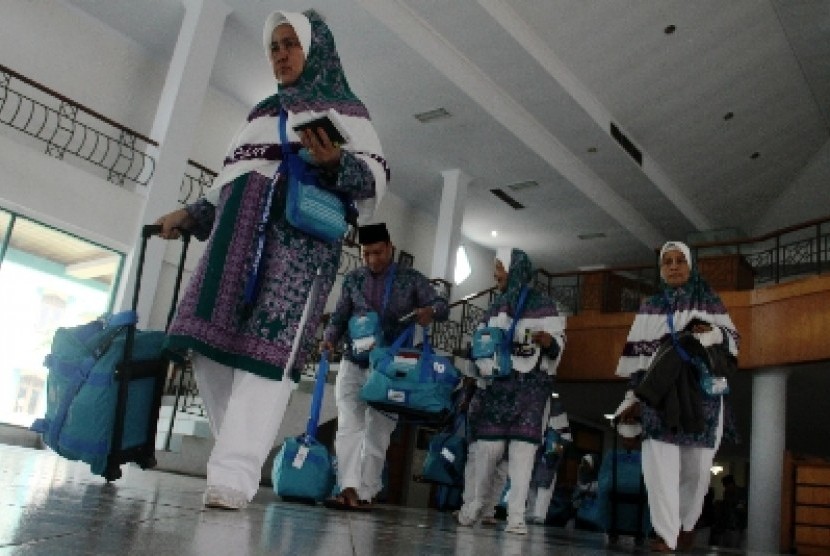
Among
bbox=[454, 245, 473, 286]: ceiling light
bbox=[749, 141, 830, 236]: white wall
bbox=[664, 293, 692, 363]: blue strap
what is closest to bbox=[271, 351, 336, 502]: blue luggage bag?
bbox=[664, 293, 692, 363]: blue strap

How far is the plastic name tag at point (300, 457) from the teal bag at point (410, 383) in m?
0.39

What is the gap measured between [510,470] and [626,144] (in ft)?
28.7

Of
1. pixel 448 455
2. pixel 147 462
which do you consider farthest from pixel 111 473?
pixel 448 455

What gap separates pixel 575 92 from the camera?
10094 mm

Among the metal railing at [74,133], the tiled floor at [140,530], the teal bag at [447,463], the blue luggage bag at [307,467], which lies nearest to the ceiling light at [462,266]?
the metal railing at [74,133]

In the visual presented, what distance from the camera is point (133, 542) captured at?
0.89 m

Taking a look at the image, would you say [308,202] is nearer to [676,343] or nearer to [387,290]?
[387,290]

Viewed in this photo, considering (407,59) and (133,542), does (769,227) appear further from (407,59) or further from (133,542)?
(133,542)

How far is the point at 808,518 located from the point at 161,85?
9.22 m

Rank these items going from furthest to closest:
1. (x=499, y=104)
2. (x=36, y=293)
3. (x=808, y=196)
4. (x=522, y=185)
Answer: (x=808, y=196) < (x=522, y=185) < (x=499, y=104) < (x=36, y=293)

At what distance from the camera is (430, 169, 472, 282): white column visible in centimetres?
1130

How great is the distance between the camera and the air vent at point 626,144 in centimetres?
1106

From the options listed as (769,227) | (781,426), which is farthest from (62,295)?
(769,227)

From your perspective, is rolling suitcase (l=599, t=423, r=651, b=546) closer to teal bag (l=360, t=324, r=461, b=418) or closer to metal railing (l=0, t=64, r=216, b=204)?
teal bag (l=360, t=324, r=461, b=418)
